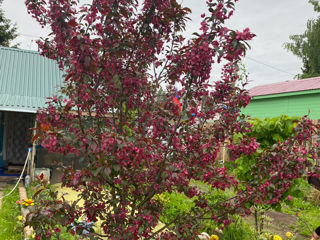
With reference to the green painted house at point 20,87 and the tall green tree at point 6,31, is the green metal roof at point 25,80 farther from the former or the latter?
the tall green tree at point 6,31

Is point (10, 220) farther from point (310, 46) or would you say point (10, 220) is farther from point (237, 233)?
point (310, 46)

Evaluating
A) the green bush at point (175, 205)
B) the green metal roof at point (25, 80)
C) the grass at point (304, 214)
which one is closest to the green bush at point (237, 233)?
the grass at point (304, 214)

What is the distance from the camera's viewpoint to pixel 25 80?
10.0 m

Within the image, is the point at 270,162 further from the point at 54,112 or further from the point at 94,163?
the point at 54,112

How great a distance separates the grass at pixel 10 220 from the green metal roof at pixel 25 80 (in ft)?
9.06

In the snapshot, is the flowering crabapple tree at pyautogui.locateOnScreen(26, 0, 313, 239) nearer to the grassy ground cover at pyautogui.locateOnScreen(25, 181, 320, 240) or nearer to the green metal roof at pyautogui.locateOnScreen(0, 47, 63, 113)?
the grassy ground cover at pyautogui.locateOnScreen(25, 181, 320, 240)

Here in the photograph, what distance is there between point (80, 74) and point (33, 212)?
1041mm

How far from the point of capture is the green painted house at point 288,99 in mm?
13656

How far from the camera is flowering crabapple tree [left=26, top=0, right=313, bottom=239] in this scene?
2.12 metres

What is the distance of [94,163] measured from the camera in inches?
81.7

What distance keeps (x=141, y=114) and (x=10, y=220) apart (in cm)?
404

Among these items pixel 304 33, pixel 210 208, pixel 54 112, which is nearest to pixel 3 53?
pixel 54 112

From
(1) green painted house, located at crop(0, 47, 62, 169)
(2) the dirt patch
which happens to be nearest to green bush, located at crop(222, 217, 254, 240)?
(2) the dirt patch

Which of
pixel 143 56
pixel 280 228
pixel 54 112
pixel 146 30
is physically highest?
pixel 146 30
